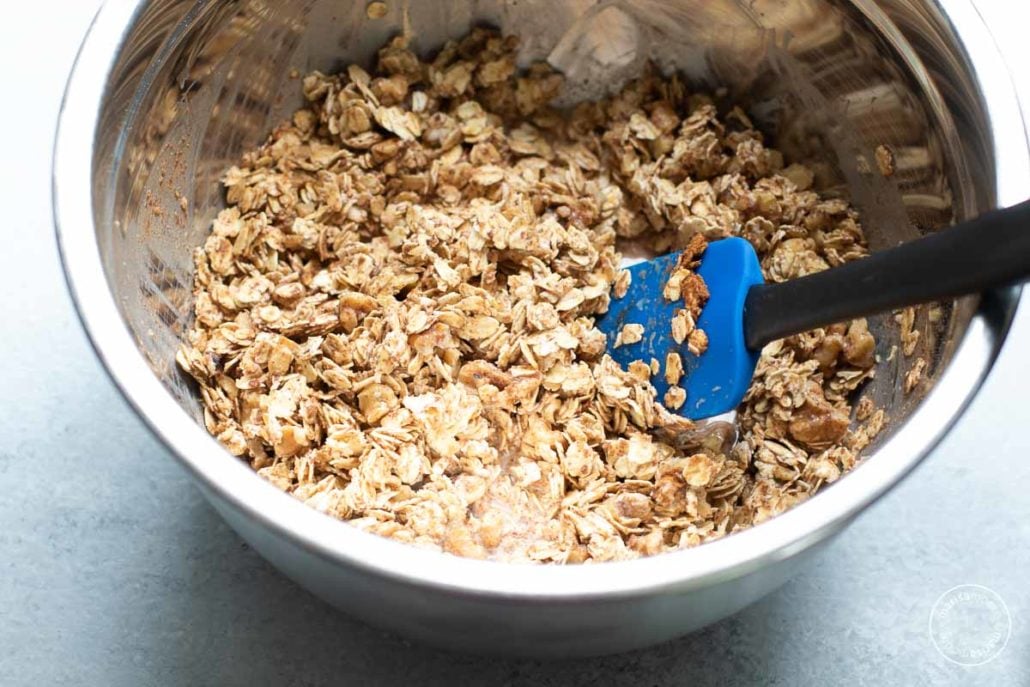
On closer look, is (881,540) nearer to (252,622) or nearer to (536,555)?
(536,555)

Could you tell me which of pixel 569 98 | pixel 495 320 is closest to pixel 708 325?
pixel 495 320

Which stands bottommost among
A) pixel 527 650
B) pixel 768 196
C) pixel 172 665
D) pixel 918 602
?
pixel 918 602

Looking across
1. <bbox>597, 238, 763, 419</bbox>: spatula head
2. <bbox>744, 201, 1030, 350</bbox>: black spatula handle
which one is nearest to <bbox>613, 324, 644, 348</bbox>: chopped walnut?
<bbox>597, 238, 763, 419</bbox>: spatula head

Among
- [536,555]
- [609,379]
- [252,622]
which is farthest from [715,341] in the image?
[252,622]

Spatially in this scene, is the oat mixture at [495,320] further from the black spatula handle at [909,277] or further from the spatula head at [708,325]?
the black spatula handle at [909,277]

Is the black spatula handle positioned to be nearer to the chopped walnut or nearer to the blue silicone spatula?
the blue silicone spatula

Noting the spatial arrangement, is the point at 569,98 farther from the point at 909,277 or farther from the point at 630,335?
the point at 909,277
